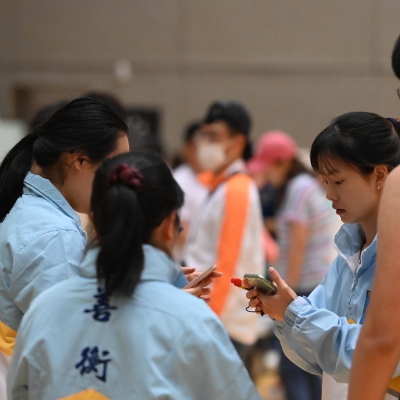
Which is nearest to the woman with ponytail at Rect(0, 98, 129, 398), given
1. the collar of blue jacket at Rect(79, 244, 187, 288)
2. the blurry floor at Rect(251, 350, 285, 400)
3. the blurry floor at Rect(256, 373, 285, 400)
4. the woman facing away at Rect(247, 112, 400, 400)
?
the collar of blue jacket at Rect(79, 244, 187, 288)

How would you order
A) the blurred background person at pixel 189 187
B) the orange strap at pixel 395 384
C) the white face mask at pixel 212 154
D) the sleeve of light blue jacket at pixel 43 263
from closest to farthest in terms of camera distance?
the orange strap at pixel 395 384
the sleeve of light blue jacket at pixel 43 263
the white face mask at pixel 212 154
the blurred background person at pixel 189 187

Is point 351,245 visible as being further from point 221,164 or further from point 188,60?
point 188,60

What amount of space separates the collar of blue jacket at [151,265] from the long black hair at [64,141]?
0.53 metres

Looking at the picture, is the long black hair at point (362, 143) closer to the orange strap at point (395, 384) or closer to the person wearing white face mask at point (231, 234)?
the orange strap at point (395, 384)

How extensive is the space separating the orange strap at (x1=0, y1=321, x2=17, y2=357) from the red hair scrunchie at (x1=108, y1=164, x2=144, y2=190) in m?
0.74

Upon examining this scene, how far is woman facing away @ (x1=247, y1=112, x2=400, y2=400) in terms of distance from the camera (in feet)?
5.86

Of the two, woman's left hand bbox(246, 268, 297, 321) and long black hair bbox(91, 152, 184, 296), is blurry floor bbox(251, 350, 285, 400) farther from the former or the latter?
long black hair bbox(91, 152, 184, 296)

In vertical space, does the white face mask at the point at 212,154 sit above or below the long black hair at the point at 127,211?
below

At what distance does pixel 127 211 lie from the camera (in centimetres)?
150

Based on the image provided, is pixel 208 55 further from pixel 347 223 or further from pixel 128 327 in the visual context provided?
pixel 128 327

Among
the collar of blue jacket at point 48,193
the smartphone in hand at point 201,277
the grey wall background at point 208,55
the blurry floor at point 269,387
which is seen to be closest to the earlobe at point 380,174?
the smartphone in hand at point 201,277

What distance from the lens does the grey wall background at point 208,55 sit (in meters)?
8.12

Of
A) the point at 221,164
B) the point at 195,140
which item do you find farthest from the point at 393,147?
the point at 195,140

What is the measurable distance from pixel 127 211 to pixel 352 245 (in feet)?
2.50
